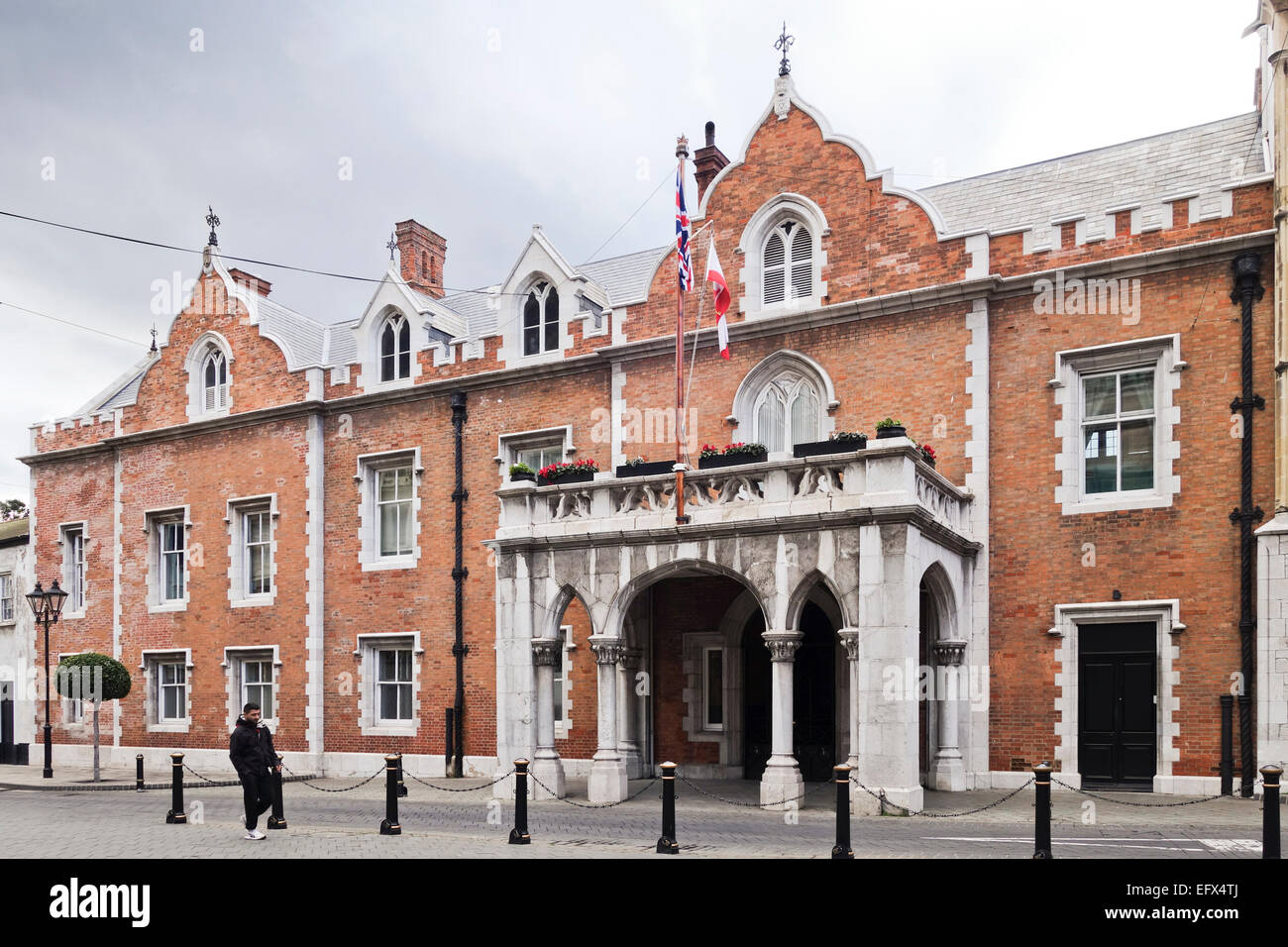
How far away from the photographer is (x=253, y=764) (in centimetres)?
1420

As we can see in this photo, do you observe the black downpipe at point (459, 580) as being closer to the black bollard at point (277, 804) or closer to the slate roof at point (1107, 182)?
the slate roof at point (1107, 182)

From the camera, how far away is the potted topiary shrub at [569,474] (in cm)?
1888

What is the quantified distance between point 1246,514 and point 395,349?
17.4 metres

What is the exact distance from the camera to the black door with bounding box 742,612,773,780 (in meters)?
21.1

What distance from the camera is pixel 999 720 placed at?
18.6 metres

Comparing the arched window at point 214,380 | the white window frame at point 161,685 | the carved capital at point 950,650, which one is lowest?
the white window frame at point 161,685

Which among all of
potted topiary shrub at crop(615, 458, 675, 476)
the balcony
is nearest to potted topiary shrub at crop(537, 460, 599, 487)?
the balcony

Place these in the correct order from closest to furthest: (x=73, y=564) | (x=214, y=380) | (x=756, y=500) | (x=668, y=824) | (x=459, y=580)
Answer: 1. (x=668, y=824)
2. (x=756, y=500)
3. (x=459, y=580)
4. (x=214, y=380)
5. (x=73, y=564)

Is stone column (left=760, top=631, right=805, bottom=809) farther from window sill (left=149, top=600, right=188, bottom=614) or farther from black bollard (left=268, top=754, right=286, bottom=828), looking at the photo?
window sill (left=149, top=600, right=188, bottom=614)

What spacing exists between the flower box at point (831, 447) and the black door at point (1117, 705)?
5049mm

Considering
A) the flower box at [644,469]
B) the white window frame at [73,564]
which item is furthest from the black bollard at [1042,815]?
the white window frame at [73,564]

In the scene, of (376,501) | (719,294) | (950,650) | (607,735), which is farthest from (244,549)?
(950,650)

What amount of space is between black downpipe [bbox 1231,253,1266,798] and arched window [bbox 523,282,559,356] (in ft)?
41.3

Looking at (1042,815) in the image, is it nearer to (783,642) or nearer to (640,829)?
(640,829)
